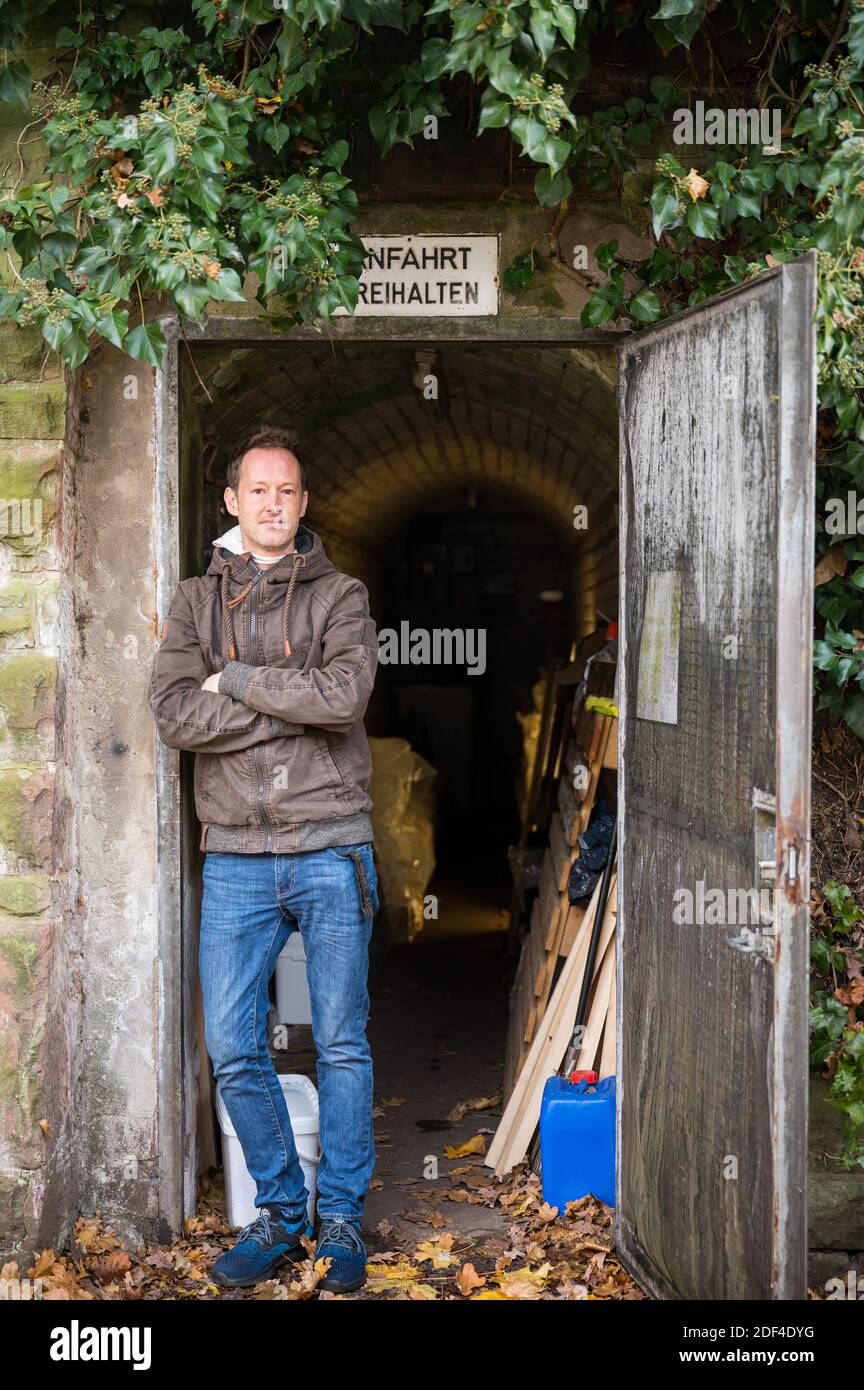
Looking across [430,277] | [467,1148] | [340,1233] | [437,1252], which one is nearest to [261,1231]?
[340,1233]

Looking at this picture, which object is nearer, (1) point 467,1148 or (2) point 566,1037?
(2) point 566,1037

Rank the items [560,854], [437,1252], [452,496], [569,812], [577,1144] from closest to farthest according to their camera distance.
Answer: [437,1252]
[577,1144]
[560,854]
[569,812]
[452,496]

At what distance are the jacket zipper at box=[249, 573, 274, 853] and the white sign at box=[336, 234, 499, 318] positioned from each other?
3.00 feet

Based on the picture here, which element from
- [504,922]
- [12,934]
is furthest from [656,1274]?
[504,922]

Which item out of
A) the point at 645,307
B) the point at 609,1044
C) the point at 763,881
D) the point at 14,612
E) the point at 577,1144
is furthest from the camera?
the point at 609,1044

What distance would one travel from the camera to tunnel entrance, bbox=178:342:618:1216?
452 centimetres

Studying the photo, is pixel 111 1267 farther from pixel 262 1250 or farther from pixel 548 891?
pixel 548 891

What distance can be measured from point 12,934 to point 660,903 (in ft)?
6.04

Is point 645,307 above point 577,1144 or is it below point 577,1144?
above

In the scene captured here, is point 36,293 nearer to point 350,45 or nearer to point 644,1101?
point 350,45

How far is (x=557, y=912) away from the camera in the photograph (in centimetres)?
529

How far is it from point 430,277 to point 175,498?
1.02 m

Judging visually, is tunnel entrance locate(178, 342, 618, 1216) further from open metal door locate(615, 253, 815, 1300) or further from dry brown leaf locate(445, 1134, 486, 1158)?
open metal door locate(615, 253, 815, 1300)

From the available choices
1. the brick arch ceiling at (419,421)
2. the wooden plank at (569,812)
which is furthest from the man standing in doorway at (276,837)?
the wooden plank at (569,812)
